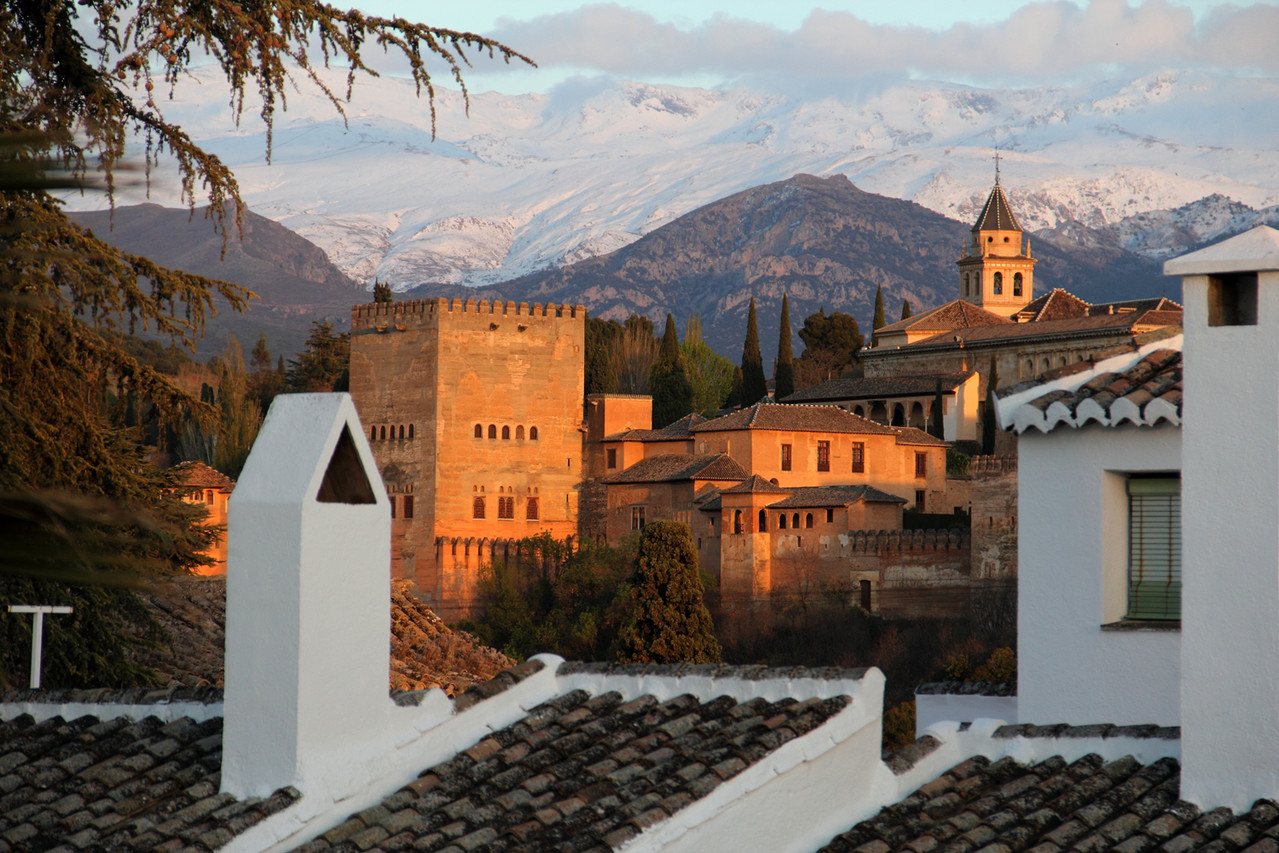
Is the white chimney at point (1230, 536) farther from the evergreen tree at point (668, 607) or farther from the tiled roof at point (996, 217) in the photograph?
the tiled roof at point (996, 217)

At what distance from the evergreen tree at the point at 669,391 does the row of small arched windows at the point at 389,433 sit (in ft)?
37.1

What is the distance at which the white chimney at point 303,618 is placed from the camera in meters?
4.43

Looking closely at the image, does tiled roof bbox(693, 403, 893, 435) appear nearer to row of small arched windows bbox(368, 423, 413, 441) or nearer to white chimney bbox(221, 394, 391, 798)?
row of small arched windows bbox(368, 423, 413, 441)

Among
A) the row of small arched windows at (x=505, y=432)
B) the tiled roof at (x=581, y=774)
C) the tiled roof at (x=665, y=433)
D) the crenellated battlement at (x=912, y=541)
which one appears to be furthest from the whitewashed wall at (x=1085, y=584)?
the row of small arched windows at (x=505, y=432)

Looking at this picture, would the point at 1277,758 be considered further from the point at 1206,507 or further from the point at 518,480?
the point at 518,480

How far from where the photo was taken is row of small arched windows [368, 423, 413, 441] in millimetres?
51781

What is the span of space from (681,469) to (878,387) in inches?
569

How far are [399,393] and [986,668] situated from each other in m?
25.1

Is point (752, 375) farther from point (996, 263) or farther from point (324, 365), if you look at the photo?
point (996, 263)

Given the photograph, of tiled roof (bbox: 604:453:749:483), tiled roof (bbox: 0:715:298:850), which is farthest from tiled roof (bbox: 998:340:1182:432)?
tiled roof (bbox: 604:453:749:483)

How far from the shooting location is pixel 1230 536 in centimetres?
480

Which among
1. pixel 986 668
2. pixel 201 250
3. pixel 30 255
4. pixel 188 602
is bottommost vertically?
pixel 986 668

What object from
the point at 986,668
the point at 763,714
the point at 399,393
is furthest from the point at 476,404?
the point at 763,714

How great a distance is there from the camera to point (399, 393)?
52.3 meters
